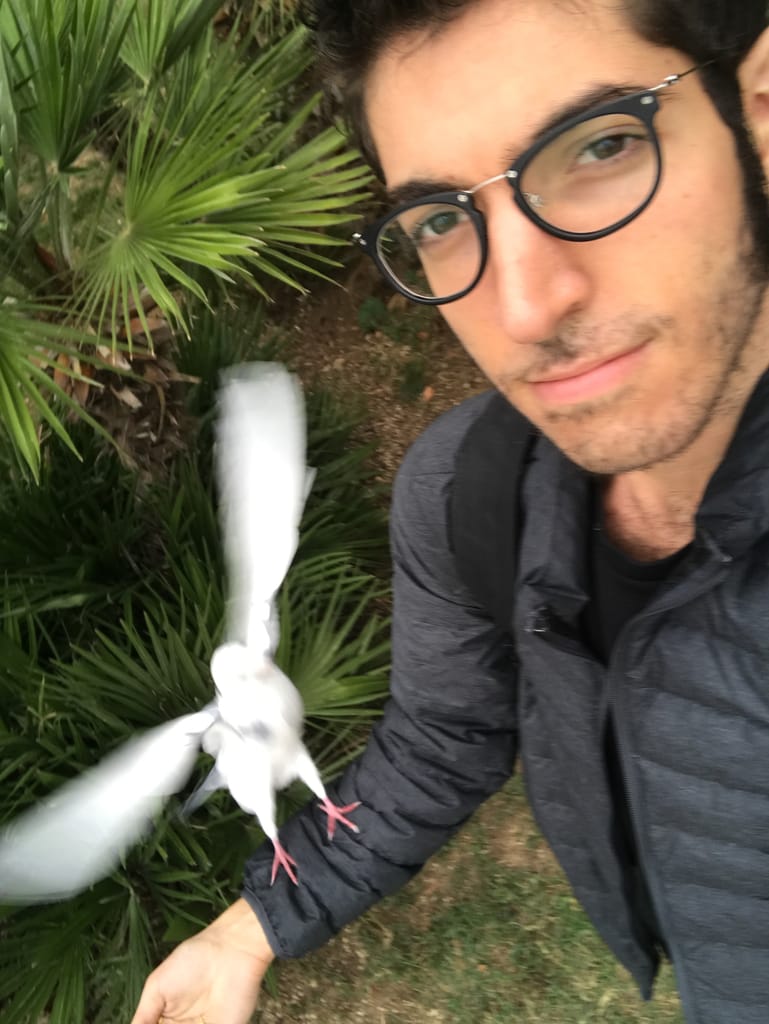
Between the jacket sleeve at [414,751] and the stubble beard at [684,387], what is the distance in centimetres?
28

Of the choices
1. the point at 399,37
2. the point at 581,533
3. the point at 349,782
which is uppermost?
the point at 399,37

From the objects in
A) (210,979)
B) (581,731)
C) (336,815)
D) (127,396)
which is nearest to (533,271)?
(581,731)

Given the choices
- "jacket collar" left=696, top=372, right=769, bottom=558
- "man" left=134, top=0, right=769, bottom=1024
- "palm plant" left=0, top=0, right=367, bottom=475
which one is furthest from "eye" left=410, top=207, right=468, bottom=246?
"palm plant" left=0, top=0, right=367, bottom=475

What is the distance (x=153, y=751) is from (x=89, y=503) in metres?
1.13

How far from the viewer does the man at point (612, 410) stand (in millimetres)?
680

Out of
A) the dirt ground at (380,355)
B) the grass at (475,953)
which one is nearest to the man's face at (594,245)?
the grass at (475,953)

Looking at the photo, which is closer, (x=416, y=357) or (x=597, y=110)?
(x=597, y=110)

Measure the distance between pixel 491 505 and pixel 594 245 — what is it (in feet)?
1.13

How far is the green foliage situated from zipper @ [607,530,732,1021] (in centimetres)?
86

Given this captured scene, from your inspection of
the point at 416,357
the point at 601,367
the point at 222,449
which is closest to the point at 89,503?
the point at 222,449

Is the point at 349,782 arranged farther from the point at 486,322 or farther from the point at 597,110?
the point at 597,110

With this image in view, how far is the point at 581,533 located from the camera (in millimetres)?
897

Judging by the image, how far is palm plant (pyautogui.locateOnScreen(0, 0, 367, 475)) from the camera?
1425 millimetres

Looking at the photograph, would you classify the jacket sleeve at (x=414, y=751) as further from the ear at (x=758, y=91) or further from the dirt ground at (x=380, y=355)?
the dirt ground at (x=380, y=355)
